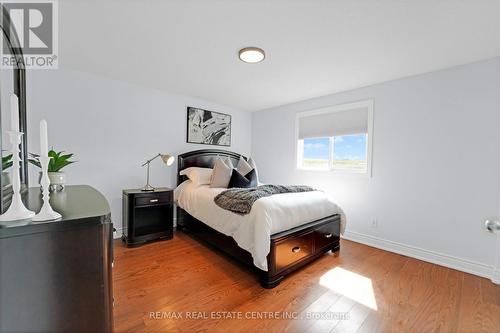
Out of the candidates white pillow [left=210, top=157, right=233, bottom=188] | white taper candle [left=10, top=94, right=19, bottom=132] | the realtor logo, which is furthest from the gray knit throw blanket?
the realtor logo

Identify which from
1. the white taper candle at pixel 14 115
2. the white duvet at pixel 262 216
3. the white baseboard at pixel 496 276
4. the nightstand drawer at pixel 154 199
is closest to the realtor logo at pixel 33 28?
the white taper candle at pixel 14 115

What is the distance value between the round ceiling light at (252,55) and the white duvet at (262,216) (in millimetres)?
1466

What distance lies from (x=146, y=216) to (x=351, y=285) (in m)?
2.79

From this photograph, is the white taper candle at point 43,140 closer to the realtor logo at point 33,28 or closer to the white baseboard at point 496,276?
the realtor logo at point 33,28

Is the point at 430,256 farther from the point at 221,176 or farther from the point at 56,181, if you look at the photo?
the point at 56,181

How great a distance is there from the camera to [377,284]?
2.06m

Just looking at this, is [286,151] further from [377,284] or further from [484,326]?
[484,326]

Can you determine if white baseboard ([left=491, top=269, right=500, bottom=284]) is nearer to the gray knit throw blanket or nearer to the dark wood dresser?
the gray knit throw blanket

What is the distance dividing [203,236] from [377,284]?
6.70ft

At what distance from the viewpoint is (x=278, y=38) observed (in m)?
1.95

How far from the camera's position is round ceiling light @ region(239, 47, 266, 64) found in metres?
2.13

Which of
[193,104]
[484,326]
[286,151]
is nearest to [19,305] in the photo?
[484,326]

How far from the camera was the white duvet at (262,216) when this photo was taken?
1943 mm

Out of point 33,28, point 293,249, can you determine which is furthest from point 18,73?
point 293,249
